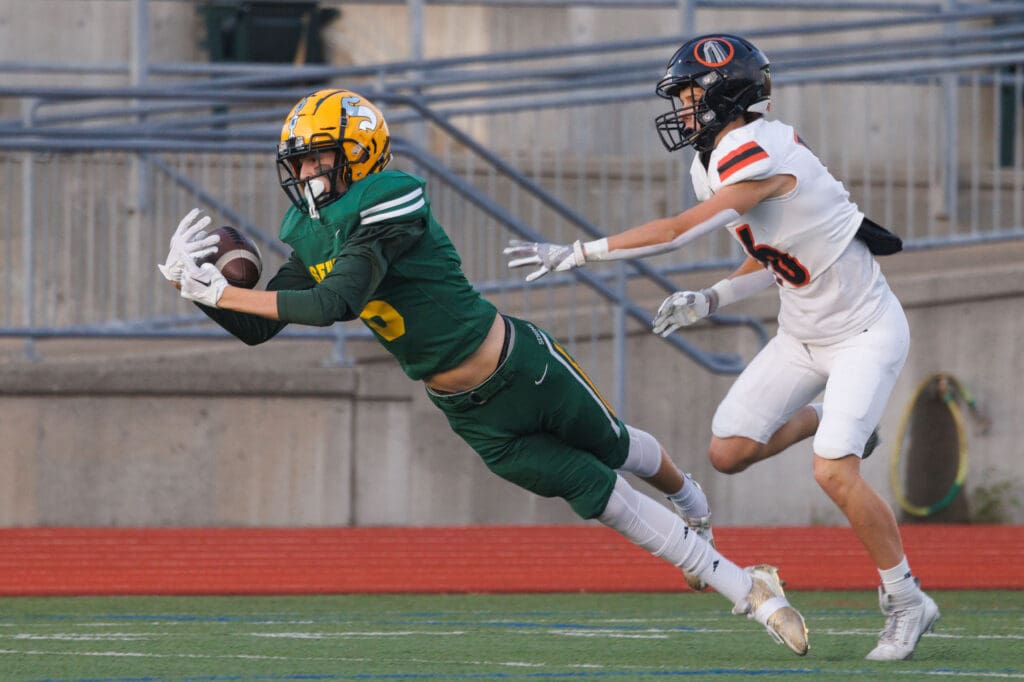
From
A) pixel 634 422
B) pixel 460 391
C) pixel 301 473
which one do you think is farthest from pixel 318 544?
pixel 460 391

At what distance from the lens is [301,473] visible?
1062 centimetres

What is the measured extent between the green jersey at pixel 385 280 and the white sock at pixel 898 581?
1515mm

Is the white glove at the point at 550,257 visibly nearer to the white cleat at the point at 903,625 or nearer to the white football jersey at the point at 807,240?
the white football jersey at the point at 807,240

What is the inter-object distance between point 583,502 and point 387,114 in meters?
5.64

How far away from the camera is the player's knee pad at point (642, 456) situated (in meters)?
6.55

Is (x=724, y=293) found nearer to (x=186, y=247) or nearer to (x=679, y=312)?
(x=679, y=312)

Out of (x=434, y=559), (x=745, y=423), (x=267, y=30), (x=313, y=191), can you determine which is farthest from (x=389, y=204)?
(x=267, y=30)

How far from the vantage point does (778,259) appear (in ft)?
21.1

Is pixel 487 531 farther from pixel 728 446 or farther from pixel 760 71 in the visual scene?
pixel 760 71

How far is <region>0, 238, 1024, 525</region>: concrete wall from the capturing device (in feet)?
34.3

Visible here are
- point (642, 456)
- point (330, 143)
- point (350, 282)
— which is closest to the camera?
point (350, 282)

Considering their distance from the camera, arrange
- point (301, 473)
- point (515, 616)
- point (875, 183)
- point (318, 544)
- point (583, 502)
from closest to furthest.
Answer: point (583, 502) → point (515, 616) → point (318, 544) → point (301, 473) → point (875, 183)

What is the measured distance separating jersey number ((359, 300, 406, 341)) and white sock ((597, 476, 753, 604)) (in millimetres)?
848

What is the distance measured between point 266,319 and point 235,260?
11.7 inches
